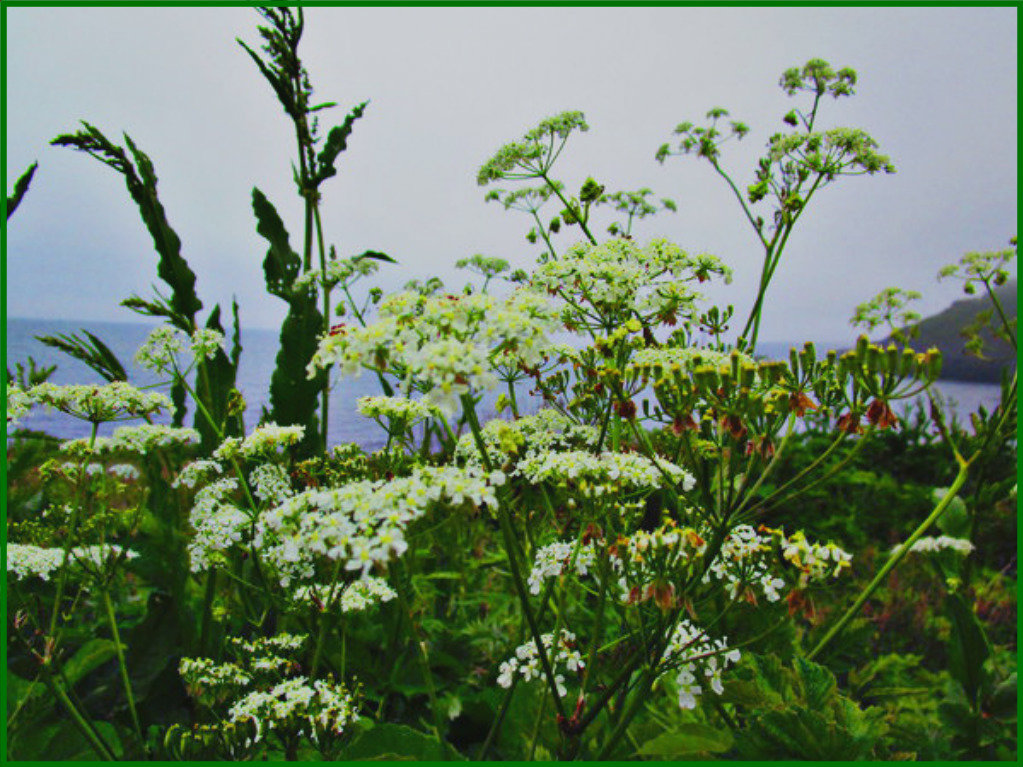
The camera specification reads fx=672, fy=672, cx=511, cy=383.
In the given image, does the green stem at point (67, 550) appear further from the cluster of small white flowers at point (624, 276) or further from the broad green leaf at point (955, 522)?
the broad green leaf at point (955, 522)

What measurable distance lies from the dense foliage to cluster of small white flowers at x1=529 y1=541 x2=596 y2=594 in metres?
0.01

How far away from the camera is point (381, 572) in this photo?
148 centimetres

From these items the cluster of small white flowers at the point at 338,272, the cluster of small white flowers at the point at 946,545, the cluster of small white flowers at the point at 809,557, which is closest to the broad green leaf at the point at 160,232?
the cluster of small white flowers at the point at 338,272

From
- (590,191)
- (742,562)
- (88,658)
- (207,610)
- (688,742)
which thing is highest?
(590,191)

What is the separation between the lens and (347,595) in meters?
2.26

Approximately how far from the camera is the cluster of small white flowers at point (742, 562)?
188 centimetres

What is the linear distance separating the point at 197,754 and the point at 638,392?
1.96 metres

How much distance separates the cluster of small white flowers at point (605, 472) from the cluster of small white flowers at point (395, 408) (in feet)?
1.44

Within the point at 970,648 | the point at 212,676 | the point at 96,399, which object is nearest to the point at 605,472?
the point at 212,676

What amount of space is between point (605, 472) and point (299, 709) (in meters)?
1.17

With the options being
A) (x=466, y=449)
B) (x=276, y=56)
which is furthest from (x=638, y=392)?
(x=276, y=56)

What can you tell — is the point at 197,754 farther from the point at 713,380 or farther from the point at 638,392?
the point at 713,380

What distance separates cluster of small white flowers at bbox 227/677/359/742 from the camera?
75.3 inches

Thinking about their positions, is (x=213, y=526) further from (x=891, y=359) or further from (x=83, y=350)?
(x=891, y=359)
